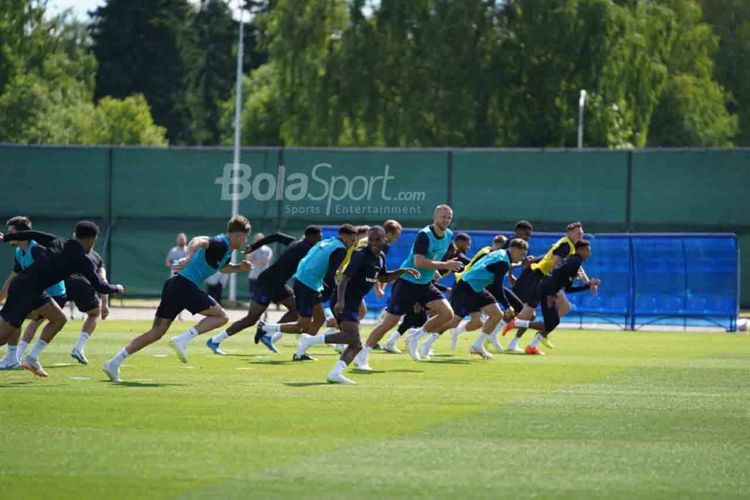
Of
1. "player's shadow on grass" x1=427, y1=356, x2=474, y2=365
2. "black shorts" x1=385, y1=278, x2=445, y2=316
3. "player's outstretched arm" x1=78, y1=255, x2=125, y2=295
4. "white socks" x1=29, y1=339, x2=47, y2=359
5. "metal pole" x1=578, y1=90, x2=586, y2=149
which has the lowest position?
"player's shadow on grass" x1=427, y1=356, x2=474, y2=365

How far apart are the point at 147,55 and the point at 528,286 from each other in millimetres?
78616

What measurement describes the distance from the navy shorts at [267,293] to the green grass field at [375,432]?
7.62ft

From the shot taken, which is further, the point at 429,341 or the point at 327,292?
the point at 327,292

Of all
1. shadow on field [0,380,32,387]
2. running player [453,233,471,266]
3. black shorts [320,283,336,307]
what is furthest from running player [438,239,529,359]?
shadow on field [0,380,32,387]

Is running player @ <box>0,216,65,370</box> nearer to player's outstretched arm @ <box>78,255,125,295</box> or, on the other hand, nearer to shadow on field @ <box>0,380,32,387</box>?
player's outstretched arm @ <box>78,255,125,295</box>

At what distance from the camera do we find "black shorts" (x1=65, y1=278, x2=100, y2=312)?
71.9ft

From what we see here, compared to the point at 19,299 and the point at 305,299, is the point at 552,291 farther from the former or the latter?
the point at 19,299

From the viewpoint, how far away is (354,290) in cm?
1867

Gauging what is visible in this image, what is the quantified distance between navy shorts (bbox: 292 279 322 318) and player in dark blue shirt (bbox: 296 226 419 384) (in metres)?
4.31

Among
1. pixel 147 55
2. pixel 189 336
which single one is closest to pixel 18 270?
pixel 189 336

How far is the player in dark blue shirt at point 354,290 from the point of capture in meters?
18.3

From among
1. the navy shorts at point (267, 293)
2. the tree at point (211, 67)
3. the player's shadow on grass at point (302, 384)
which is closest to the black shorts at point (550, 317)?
the navy shorts at point (267, 293)

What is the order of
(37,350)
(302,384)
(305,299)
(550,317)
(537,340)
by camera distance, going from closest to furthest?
(302,384)
(37,350)
(305,299)
(550,317)
(537,340)

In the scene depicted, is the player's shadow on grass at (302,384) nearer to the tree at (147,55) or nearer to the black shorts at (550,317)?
the black shorts at (550,317)
